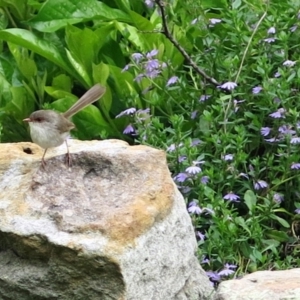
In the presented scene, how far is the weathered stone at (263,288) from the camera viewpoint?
2947 mm

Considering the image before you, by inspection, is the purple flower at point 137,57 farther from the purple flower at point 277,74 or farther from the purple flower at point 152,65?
the purple flower at point 277,74

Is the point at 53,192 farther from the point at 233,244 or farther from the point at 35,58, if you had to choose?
the point at 35,58

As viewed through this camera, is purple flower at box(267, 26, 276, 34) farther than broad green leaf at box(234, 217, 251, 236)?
Yes

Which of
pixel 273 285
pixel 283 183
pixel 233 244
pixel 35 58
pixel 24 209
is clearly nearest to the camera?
pixel 273 285

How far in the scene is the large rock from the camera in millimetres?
3127

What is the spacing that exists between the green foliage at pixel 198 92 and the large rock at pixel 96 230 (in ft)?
1.76

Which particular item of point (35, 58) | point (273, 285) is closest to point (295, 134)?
point (273, 285)

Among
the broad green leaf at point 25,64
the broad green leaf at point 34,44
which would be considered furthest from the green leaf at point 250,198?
the broad green leaf at point 25,64

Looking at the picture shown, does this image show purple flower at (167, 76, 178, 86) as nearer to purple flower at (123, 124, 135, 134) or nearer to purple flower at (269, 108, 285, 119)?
purple flower at (123, 124, 135, 134)

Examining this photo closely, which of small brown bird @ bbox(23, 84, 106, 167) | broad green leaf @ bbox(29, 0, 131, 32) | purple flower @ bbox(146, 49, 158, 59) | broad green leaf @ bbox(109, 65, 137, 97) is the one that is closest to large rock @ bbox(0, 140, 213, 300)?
small brown bird @ bbox(23, 84, 106, 167)

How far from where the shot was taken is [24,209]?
10.9 ft

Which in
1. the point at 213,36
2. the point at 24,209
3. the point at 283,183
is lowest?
the point at 283,183

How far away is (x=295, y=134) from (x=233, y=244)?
0.74m

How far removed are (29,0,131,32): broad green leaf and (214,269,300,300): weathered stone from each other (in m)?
2.69
